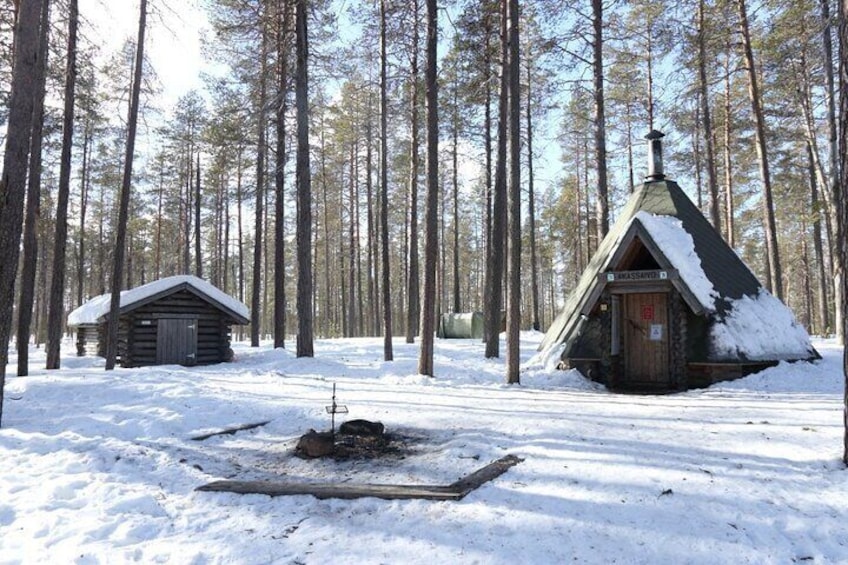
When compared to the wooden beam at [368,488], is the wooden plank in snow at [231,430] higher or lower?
lower

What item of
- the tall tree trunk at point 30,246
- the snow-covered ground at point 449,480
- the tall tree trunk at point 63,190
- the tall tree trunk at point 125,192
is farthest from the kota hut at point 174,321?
the snow-covered ground at point 449,480

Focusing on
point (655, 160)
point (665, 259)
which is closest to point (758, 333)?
point (665, 259)

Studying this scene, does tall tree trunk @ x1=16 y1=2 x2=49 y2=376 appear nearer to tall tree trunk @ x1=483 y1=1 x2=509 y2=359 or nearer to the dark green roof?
tall tree trunk @ x1=483 y1=1 x2=509 y2=359

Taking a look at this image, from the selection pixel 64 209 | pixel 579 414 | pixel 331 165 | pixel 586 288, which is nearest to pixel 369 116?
pixel 331 165

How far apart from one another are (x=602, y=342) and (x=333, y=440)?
25.9 ft

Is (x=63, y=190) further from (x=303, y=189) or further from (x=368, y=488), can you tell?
(x=368, y=488)

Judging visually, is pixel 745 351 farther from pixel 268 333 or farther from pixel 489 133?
pixel 268 333

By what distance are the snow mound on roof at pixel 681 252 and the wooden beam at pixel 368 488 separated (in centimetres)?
774

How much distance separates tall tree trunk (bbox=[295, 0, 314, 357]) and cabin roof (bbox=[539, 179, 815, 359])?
270 inches

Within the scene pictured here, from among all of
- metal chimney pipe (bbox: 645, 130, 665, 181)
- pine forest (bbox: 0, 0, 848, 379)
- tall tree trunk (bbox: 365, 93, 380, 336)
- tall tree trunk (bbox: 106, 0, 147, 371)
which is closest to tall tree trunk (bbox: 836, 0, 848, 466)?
pine forest (bbox: 0, 0, 848, 379)

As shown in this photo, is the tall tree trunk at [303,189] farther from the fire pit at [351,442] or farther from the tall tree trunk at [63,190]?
the fire pit at [351,442]

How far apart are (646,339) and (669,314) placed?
0.93 metres

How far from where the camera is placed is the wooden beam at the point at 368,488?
4.30 meters

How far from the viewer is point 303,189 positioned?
48.0 ft
